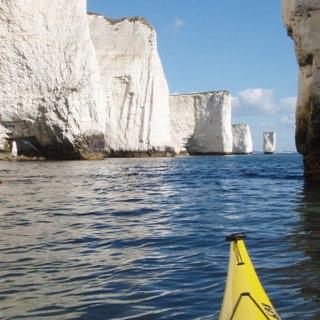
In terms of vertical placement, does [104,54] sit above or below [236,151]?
above

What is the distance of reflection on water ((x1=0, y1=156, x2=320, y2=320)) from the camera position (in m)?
4.93

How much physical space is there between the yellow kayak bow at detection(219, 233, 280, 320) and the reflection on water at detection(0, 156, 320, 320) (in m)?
1.31

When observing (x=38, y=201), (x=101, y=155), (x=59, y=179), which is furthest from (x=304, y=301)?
(x=101, y=155)

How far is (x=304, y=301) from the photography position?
4898mm

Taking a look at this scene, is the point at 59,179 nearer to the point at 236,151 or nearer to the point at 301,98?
the point at 301,98

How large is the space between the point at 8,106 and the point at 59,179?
2048cm

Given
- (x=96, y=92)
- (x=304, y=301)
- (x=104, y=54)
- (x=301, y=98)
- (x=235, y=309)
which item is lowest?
(x=304, y=301)

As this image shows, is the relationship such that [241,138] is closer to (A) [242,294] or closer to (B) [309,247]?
(B) [309,247]

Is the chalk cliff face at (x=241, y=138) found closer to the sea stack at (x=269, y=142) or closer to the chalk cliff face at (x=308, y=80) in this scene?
the sea stack at (x=269, y=142)

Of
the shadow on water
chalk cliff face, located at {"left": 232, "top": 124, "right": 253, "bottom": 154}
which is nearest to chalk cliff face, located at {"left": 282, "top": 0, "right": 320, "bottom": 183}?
the shadow on water

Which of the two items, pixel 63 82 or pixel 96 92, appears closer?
pixel 63 82

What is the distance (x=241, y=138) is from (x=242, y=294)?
109 metres

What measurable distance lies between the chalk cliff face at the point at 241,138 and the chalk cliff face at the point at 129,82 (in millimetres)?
51092

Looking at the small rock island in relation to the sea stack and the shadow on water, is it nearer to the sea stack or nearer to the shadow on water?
the shadow on water
